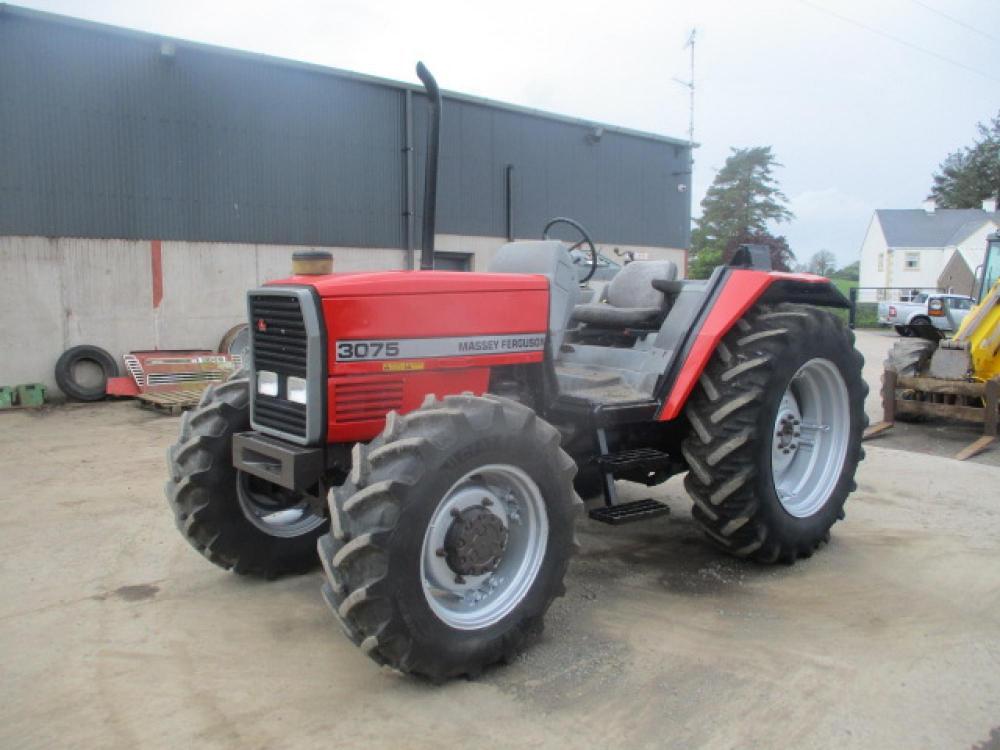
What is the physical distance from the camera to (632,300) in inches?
195

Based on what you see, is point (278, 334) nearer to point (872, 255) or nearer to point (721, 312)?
point (721, 312)

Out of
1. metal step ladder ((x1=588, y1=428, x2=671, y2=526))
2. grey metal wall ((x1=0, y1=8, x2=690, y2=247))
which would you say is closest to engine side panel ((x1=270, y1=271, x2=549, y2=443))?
metal step ladder ((x1=588, y1=428, x2=671, y2=526))

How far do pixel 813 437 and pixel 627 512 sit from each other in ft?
5.25

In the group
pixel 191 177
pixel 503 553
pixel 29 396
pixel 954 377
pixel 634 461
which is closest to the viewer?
pixel 503 553

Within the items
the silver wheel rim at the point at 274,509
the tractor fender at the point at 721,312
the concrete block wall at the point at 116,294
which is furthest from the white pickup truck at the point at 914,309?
the silver wheel rim at the point at 274,509

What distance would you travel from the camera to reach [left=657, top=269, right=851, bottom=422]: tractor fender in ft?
14.0

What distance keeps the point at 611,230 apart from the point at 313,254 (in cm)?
1575

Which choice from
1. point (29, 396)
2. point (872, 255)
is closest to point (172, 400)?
point (29, 396)

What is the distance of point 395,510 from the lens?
2.88m

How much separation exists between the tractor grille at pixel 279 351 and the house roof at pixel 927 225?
52316 millimetres

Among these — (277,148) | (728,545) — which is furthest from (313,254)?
(277,148)

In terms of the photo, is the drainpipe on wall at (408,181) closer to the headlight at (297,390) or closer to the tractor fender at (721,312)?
the tractor fender at (721,312)

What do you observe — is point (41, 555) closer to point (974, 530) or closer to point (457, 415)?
point (457, 415)

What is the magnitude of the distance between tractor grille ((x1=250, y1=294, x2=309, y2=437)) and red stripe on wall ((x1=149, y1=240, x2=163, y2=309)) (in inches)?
380
